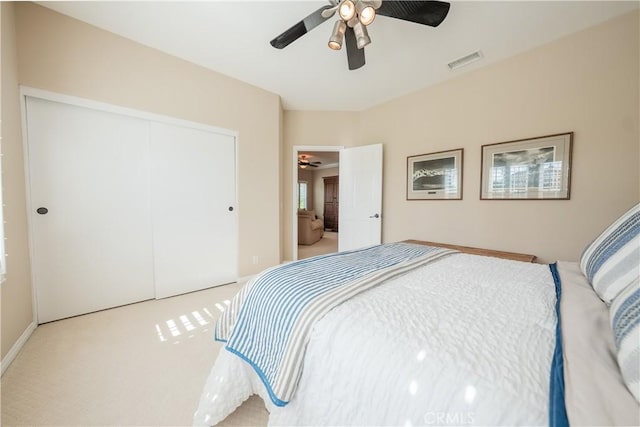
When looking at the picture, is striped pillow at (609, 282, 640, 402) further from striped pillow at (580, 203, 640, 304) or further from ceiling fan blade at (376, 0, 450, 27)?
ceiling fan blade at (376, 0, 450, 27)

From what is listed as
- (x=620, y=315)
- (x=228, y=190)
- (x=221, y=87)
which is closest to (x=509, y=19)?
(x=620, y=315)

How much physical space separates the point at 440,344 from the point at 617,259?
785 millimetres

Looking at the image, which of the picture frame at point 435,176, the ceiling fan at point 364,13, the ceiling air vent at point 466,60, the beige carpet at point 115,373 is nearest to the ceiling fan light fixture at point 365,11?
the ceiling fan at point 364,13

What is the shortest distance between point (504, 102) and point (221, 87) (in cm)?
315

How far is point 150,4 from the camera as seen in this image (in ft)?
6.03

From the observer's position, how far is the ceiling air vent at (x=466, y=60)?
2367mm

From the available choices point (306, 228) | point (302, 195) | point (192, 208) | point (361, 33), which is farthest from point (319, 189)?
point (361, 33)

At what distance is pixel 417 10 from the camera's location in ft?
4.99

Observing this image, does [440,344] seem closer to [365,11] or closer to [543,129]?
[365,11]

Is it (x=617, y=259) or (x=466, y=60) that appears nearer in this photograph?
(x=617, y=259)

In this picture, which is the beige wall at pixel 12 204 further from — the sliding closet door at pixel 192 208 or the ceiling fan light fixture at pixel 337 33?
the ceiling fan light fixture at pixel 337 33

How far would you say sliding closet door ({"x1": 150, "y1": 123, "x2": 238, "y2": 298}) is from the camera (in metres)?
2.48

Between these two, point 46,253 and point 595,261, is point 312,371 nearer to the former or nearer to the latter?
point 595,261

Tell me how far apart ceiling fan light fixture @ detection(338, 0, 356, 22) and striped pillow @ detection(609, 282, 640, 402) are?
1.82 metres
